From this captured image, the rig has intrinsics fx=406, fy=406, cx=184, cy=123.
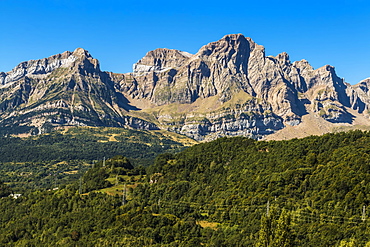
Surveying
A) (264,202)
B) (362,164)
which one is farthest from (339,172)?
(264,202)

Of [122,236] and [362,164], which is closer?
[122,236]

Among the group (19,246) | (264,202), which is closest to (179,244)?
(264,202)

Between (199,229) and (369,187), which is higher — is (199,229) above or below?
below

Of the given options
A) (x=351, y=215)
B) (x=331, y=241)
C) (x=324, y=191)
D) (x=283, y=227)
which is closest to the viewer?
(x=283, y=227)

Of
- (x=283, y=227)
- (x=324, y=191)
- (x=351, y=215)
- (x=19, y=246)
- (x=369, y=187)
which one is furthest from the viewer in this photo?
(x=19, y=246)

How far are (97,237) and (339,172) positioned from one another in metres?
119

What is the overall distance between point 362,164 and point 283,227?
99288mm

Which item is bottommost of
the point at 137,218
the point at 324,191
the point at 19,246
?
the point at 19,246

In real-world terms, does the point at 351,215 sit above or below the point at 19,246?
above

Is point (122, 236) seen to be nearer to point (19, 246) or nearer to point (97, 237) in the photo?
point (97, 237)

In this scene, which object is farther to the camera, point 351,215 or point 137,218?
point 137,218

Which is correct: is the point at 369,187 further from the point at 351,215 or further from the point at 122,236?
the point at 122,236

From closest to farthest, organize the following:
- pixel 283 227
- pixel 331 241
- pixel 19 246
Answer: pixel 283 227
pixel 331 241
pixel 19 246

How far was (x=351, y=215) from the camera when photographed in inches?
6437
